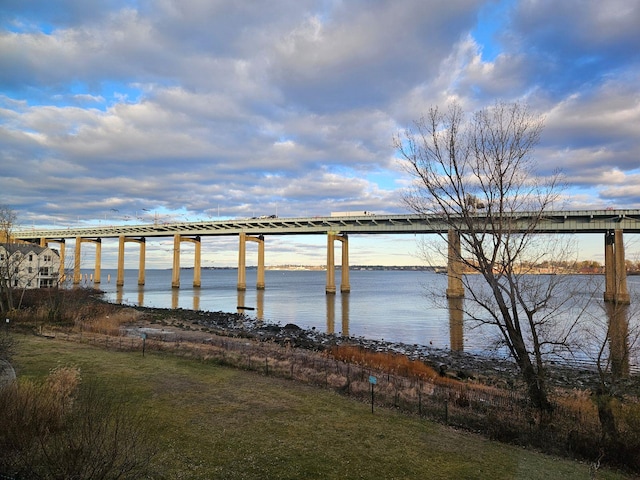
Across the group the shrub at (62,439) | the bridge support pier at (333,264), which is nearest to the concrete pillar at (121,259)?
the bridge support pier at (333,264)

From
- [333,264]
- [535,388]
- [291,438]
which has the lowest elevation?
[291,438]

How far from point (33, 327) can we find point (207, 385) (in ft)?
60.5

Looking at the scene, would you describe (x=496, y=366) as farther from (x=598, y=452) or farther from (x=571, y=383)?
(x=598, y=452)

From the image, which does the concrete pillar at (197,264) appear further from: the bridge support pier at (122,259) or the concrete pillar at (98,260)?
the concrete pillar at (98,260)

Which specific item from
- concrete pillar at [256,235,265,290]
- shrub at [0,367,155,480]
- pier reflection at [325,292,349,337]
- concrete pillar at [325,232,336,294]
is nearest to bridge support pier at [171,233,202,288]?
concrete pillar at [256,235,265,290]

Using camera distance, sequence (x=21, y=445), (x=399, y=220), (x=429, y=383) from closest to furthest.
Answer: (x=21, y=445) → (x=429, y=383) → (x=399, y=220)

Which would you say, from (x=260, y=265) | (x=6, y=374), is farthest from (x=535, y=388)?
(x=260, y=265)

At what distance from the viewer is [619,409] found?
1184 centimetres

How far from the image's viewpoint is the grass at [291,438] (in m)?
8.58

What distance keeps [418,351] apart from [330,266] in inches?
2413

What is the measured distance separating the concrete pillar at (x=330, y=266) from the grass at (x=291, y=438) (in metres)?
75.1

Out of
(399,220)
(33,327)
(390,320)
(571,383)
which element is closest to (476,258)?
(571,383)

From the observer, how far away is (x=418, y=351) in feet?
101

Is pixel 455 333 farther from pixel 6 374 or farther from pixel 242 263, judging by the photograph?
pixel 242 263
